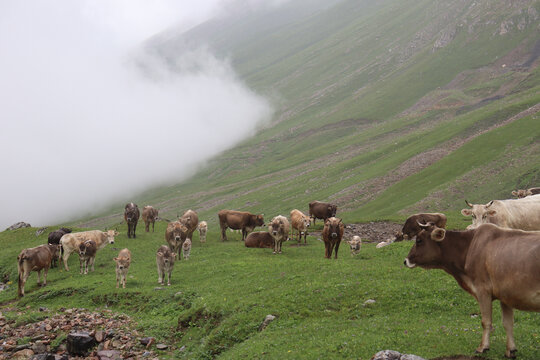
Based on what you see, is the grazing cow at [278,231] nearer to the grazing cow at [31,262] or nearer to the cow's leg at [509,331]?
the grazing cow at [31,262]

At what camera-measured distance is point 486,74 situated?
159m

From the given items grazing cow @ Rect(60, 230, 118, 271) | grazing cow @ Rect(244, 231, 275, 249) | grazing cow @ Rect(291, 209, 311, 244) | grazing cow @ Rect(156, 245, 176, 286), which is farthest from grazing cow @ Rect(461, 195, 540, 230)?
grazing cow @ Rect(60, 230, 118, 271)

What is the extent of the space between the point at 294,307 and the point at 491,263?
9.16 metres

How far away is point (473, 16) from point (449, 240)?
210 metres

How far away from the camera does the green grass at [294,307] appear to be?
1432 cm

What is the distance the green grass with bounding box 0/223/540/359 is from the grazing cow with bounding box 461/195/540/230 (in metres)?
5.75

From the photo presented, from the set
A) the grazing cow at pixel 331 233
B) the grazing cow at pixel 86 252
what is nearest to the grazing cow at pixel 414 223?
the grazing cow at pixel 331 233

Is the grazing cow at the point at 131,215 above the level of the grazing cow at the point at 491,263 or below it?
above

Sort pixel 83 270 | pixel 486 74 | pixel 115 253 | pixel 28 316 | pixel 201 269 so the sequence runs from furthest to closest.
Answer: pixel 486 74 < pixel 115 253 < pixel 83 270 < pixel 201 269 < pixel 28 316

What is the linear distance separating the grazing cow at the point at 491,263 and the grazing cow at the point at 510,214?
1227cm

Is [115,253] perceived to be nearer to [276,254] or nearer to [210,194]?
[276,254]

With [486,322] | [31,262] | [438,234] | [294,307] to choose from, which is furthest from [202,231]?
[486,322]

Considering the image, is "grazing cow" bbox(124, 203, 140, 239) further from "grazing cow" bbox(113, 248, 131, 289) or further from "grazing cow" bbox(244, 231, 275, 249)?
"grazing cow" bbox(113, 248, 131, 289)

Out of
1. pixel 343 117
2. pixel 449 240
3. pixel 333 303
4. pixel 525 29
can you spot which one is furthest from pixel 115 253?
pixel 525 29
